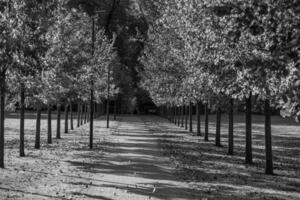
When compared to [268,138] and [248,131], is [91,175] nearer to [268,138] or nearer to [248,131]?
[268,138]

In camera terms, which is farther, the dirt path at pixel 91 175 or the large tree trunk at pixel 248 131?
the large tree trunk at pixel 248 131

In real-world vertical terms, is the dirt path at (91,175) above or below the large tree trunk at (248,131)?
below

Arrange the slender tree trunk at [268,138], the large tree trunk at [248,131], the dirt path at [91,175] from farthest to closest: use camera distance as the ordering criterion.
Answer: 1. the large tree trunk at [248,131]
2. the slender tree trunk at [268,138]
3. the dirt path at [91,175]

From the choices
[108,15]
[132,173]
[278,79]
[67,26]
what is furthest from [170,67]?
[108,15]

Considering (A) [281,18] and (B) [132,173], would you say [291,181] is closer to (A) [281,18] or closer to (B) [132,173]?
(B) [132,173]

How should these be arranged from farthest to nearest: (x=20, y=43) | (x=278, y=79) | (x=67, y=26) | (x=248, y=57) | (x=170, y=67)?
(x=170, y=67)
(x=67, y=26)
(x=20, y=43)
(x=248, y=57)
(x=278, y=79)

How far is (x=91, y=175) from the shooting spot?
628 inches

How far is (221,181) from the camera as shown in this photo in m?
15.4

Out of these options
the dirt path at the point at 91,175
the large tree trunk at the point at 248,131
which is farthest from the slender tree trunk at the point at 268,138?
the dirt path at the point at 91,175

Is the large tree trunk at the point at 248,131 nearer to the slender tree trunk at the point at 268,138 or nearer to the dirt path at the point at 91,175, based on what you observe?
the slender tree trunk at the point at 268,138

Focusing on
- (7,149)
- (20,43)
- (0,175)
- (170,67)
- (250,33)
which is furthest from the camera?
(170,67)

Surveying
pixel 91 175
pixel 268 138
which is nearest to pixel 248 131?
pixel 268 138

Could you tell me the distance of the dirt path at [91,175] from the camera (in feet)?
41.2

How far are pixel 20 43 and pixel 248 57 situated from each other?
6587 millimetres
